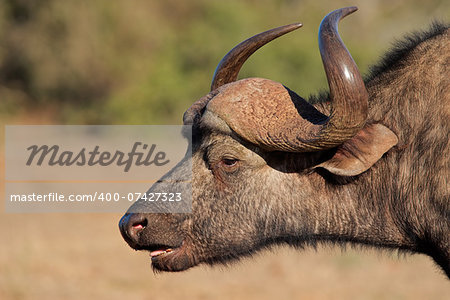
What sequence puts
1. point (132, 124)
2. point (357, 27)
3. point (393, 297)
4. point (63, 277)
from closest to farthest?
point (393, 297)
point (63, 277)
point (132, 124)
point (357, 27)

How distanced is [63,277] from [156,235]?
4483mm

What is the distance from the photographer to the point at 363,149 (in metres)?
4.24

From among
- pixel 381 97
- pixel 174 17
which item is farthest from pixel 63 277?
pixel 174 17

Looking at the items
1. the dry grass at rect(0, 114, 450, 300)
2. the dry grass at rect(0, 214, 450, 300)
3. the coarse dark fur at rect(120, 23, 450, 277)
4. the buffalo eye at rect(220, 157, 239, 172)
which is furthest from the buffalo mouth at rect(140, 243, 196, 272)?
the dry grass at rect(0, 114, 450, 300)

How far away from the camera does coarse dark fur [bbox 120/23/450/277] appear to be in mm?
4293

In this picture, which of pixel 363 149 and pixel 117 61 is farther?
pixel 117 61

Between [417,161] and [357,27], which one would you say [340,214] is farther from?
[357,27]

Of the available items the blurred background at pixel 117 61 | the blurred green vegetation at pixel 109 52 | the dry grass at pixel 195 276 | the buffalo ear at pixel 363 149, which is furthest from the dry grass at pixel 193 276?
the blurred green vegetation at pixel 109 52

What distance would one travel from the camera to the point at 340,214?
4562 millimetres

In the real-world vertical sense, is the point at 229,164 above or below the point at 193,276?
above

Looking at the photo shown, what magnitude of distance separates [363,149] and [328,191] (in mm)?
443

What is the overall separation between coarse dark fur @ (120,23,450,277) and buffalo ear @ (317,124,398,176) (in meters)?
0.11
